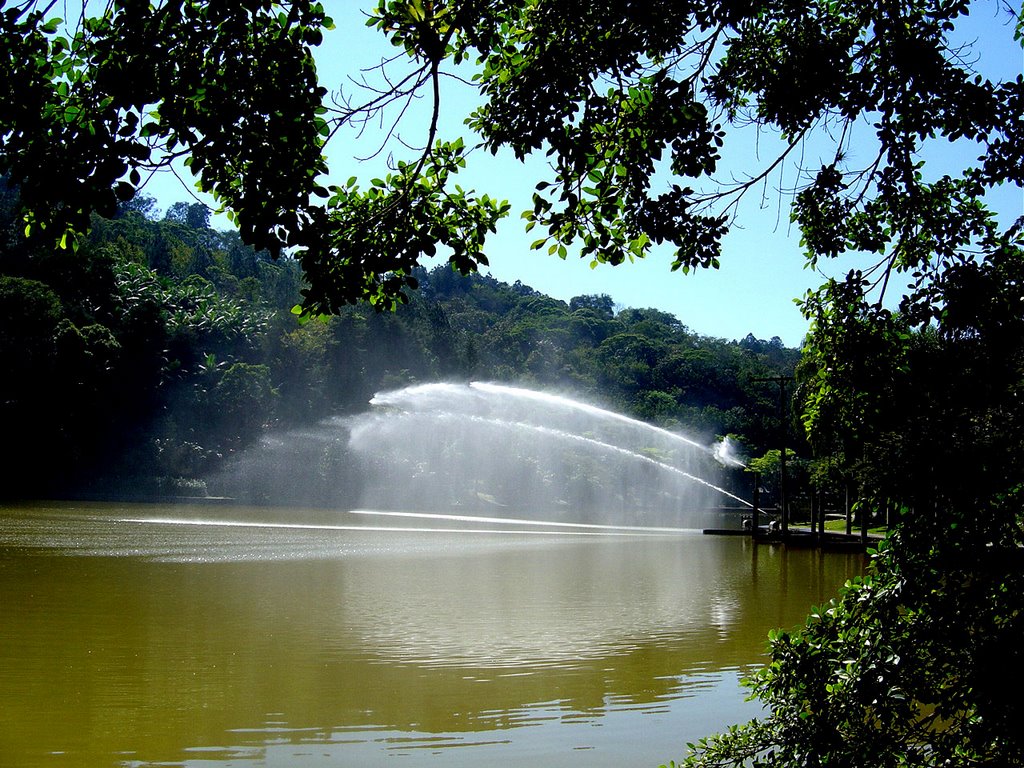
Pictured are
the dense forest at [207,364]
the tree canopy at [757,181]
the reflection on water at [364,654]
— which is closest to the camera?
the tree canopy at [757,181]

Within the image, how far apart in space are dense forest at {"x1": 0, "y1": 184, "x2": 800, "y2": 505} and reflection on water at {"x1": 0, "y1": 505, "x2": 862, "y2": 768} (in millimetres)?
10018

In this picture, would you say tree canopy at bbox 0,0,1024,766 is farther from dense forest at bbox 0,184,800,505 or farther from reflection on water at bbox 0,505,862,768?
dense forest at bbox 0,184,800,505

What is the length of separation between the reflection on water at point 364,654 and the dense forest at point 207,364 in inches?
394

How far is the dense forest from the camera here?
169ft

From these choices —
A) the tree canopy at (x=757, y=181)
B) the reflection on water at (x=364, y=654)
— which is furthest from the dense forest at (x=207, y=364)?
the tree canopy at (x=757, y=181)

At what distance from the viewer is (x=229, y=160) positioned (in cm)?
475

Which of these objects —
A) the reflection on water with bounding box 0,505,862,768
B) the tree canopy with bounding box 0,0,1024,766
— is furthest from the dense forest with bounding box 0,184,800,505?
the tree canopy with bounding box 0,0,1024,766

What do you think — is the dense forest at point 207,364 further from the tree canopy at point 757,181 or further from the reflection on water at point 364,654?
the tree canopy at point 757,181

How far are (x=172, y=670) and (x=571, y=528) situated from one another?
3139 cm

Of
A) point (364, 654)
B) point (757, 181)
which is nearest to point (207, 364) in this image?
point (364, 654)

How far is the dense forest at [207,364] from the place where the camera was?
5162cm

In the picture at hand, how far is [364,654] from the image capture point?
39.8 ft

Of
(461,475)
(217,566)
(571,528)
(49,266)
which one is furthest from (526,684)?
(461,475)

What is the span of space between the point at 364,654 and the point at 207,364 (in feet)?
177
